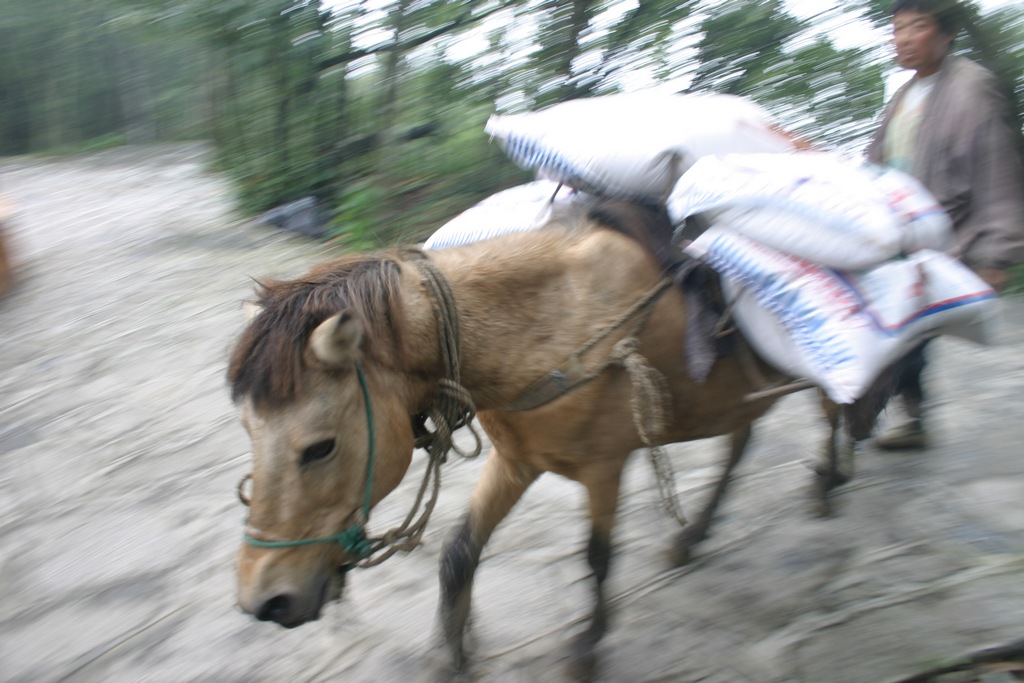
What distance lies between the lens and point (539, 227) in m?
2.48

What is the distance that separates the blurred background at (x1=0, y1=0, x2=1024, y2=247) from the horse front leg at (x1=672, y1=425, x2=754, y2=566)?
147 centimetres

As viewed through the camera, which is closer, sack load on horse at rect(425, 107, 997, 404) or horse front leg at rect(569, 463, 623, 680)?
sack load on horse at rect(425, 107, 997, 404)

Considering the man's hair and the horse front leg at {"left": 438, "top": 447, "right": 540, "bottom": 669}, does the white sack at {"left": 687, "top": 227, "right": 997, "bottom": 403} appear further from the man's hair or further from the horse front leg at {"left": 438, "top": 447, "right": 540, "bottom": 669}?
the man's hair

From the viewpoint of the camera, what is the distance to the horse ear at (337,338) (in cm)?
179

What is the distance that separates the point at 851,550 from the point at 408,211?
4.40m

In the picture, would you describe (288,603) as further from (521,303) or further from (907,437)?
(907,437)

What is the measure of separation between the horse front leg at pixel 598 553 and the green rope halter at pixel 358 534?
697 mm

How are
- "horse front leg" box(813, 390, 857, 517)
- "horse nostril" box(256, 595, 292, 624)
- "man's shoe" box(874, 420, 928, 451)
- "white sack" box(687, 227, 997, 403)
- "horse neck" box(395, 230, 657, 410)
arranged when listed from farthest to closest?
"man's shoe" box(874, 420, 928, 451) → "horse front leg" box(813, 390, 857, 517) → "horse neck" box(395, 230, 657, 410) → "white sack" box(687, 227, 997, 403) → "horse nostril" box(256, 595, 292, 624)

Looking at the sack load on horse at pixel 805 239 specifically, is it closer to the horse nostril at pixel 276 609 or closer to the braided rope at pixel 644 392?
the braided rope at pixel 644 392

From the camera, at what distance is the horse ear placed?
1792 millimetres

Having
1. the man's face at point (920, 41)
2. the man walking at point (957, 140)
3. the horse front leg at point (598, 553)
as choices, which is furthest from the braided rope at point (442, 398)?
the man's face at point (920, 41)

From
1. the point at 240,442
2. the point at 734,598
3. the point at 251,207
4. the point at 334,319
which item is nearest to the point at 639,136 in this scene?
the point at 334,319

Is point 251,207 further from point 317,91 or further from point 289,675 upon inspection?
point 289,675

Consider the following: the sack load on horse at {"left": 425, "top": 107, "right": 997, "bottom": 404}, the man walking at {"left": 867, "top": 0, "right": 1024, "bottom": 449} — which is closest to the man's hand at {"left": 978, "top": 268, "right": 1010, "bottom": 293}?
the man walking at {"left": 867, "top": 0, "right": 1024, "bottom": 449}
